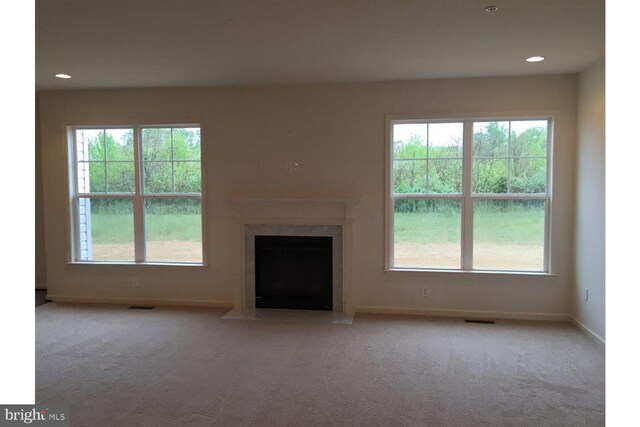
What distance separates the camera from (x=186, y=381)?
306 centimetres

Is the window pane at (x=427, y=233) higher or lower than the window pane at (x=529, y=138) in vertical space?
lower

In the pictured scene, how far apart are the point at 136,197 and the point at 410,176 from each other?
332 centimetres

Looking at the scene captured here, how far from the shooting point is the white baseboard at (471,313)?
4.43 metres

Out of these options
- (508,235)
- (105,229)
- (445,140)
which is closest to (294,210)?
(445,140)

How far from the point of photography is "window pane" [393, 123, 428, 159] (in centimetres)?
A: 470

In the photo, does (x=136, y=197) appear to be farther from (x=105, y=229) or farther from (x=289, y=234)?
(x=289, y=234)

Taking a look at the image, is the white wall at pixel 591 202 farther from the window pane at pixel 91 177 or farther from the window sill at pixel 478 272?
the window pane at pixel 91 177

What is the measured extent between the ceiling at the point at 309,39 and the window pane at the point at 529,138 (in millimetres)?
560

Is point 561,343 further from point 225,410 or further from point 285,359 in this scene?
point 225,410

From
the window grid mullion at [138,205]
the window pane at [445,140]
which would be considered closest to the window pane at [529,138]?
the window pane at [445,140]

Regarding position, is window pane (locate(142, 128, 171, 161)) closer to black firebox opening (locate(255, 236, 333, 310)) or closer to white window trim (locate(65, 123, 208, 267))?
white window trim (locate(65, 123, 208, 267))

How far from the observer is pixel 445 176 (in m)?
4.68

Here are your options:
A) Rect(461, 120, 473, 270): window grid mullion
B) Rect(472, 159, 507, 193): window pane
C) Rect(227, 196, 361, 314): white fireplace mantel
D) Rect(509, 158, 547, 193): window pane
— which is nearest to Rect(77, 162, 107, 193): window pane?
Rect(227, 196, 361, 314): white fireplace mantel
